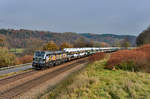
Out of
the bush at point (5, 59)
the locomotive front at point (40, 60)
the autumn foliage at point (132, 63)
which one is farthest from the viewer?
the bush at point (5, 59)

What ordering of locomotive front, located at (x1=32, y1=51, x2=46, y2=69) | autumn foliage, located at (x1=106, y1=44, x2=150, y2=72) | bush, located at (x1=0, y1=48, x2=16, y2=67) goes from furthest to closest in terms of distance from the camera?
bush, located at (x1=0, y1=48, x2=16, y2=67) < locomotive front, located at (x1=32, y1=51, x2=46, y2=69) < autumn foliage, located at (x1=106, y1=44, x2=150, y2=72)

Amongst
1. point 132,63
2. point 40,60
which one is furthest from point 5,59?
point 132,63

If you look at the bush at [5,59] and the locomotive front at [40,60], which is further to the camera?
the bush at [5,59]

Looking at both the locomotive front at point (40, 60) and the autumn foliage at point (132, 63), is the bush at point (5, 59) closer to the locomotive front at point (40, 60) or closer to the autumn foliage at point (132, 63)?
the locomotive front at point (40, 60)

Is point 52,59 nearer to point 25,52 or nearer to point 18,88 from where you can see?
point 18,88

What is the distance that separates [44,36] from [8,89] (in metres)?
105

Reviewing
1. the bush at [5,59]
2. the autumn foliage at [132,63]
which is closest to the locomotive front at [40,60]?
the bush at [5,59]

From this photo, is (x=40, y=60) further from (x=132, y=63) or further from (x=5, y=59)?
(x=132, y=63)

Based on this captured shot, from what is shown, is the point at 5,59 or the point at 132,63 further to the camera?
the point at 5,59

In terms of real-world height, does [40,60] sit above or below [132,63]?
above

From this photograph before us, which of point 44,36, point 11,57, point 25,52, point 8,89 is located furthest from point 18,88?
point 44,36

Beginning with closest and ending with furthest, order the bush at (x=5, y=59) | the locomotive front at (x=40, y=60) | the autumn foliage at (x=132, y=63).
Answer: the autumn foliage at (x=132, y=63) < the locomotive front at (x=40, y=60) < the bush at (x=5, y=59)

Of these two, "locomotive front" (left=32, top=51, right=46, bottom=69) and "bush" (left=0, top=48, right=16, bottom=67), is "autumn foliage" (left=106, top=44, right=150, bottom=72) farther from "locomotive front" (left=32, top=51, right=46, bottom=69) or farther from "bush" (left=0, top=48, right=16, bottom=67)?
"bush" (left=0, top=48, right=16, bottom=67)

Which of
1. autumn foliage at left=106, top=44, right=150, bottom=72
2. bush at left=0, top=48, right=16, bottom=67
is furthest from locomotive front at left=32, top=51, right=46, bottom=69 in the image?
autumn foliage at left=106, top=44, right=150, bottom=72
